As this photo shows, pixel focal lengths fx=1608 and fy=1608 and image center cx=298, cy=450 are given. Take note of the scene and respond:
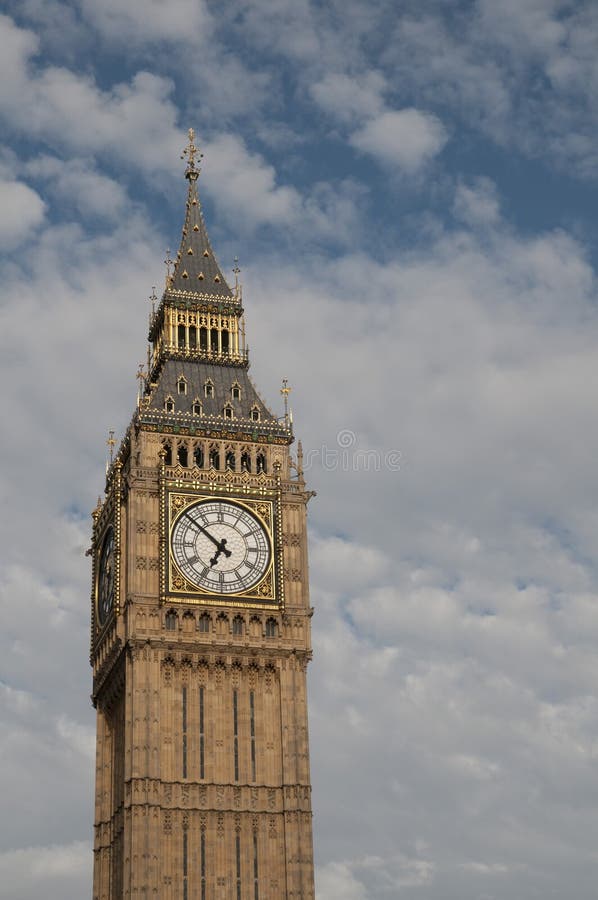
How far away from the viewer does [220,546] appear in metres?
89.9

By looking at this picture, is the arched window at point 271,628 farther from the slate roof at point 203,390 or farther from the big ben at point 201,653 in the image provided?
the slate roof at point 203,390

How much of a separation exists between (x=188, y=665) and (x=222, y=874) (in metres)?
11.3

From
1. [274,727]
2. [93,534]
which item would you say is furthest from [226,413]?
[274,727]

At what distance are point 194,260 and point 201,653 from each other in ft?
97.0


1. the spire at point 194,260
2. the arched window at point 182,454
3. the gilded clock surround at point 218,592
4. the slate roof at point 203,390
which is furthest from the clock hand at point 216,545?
the spire at point 194,260

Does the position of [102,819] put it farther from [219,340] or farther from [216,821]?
[219,340]

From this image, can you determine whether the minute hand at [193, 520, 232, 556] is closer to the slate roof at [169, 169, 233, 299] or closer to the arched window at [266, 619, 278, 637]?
the arched window at [266, 619, 278, 637]

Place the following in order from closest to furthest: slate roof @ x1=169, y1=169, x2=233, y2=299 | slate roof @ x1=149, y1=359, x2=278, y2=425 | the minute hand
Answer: the minute hand → slate roof @ x1=149, y1=359, x2=278, y2=425 → slate roof @ x1=169, y1=169, x2=233, y2=299

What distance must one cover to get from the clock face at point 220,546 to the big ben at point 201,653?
0.26 feet

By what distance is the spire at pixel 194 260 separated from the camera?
339 feet

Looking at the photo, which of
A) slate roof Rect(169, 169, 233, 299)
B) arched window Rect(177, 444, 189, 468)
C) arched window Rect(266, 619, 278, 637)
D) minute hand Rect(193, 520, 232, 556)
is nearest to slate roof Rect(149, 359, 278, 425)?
arched window Rect(177, 444, 189, 468)

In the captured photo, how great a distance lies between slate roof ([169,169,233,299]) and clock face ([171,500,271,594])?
705 inches

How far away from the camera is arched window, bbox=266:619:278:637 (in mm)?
88875

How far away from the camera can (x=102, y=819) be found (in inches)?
3489
